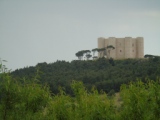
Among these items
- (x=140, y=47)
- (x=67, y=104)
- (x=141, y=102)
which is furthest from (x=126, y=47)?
(x=141, y=102)

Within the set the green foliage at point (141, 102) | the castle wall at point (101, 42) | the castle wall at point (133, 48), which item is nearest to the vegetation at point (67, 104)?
the green foliage at point (141, 102)

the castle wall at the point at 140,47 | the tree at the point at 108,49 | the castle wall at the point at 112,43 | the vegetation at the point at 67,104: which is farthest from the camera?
the castle wall at the point at 112,43

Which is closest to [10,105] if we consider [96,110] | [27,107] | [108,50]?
[27,107]

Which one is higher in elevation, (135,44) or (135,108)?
(135,44)

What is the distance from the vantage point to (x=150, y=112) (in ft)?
21.4

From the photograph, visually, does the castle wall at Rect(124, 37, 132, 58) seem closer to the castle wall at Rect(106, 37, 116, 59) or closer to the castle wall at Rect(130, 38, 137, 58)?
the castle wall at Rect(130, 38, 137, 58)

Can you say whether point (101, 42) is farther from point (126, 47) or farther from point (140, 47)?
point (140, 47)

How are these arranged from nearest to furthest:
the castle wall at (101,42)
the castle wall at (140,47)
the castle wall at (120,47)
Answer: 1. the castle wall at (140,47)
2. the castle wall at (120,47)
3. the castle wall at (101,42)

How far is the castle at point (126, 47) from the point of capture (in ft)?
183

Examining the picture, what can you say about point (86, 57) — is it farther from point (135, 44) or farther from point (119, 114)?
point (119, 114)

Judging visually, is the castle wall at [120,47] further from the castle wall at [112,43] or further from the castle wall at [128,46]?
the castle wall at [128,46]

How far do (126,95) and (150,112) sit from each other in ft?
2.22

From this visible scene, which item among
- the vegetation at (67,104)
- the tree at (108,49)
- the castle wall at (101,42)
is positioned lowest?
the vegetation at (67,104)

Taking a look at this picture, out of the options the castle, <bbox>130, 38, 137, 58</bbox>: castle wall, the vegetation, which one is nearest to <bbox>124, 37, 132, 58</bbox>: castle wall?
the castle
